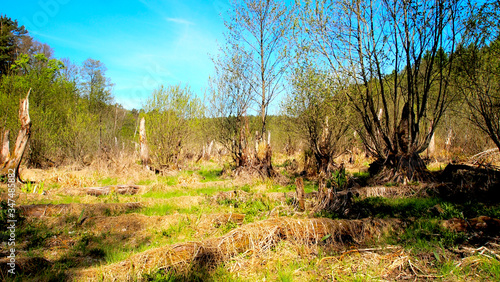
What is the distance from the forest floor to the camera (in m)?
3.13

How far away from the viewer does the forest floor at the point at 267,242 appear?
3127 mm

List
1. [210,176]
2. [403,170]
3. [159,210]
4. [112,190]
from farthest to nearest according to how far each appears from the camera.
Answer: [210,176] < [112,190] < [403,170] < [159,210]

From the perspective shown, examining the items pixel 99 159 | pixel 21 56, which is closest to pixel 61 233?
pixel 99 159

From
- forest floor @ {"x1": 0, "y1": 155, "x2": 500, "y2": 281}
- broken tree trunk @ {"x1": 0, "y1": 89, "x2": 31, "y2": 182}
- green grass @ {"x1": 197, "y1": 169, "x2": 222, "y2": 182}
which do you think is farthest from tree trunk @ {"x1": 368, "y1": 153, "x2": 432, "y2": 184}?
broken tree trunk @ {"x1": 0, "y1": 89, "x2": 31, "y2": 182}

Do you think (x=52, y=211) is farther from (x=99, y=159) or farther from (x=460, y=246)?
(x=99, y=159)

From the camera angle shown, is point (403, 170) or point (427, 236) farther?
point (403, 170)

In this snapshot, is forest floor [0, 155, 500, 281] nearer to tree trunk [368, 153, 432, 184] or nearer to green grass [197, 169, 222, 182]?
tree trunk [368, 153, 432, 184]

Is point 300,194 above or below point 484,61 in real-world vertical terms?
below

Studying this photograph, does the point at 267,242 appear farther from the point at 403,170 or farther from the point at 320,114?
the point at 320,114

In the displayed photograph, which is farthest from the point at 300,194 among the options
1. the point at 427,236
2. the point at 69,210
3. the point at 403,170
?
the point at 69,210

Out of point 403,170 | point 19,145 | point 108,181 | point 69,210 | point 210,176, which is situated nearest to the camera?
point 69,210

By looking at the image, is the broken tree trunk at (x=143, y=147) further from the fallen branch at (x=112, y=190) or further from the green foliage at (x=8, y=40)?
the green foliage at (x=8, y=40)

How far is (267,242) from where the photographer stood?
389cm

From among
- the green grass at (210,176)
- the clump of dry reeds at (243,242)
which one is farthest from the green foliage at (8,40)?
the clump of dry reeds at (243,242)
